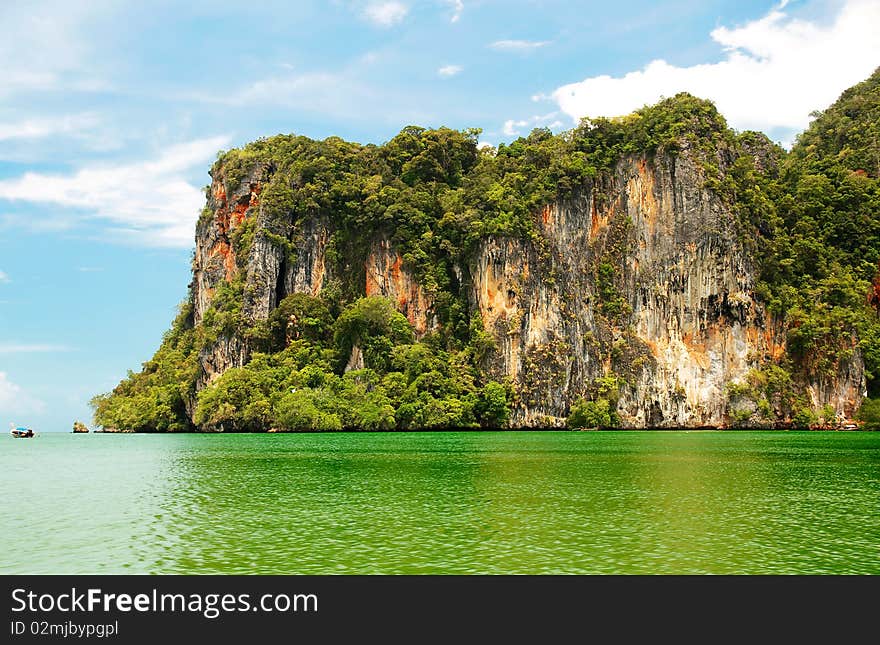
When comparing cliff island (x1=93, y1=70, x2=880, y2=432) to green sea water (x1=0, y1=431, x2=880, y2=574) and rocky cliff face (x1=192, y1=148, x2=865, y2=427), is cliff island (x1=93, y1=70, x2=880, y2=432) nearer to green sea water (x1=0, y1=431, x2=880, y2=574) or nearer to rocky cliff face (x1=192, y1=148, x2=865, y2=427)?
→ rocky cliff face (x1=192, y1=148, x2=865, y2=427)

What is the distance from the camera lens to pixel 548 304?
2598 inches

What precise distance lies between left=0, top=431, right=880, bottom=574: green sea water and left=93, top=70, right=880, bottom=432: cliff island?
113 feet

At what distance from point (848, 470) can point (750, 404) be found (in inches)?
1514

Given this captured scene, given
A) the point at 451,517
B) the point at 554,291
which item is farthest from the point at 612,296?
the point at 451,517

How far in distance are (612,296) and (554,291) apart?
17.4 ft

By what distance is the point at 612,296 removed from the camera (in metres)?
67.5

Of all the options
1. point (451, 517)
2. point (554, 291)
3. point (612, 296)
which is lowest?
point (451, 517)

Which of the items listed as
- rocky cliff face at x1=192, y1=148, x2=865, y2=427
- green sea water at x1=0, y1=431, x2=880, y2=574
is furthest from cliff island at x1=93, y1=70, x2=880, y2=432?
green sea water at x1=0, y1=431, x2=880, y2=574

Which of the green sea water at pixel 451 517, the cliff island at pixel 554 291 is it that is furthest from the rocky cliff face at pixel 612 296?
the green sea water at pixel 451 517

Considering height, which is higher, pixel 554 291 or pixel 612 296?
pixel 554 291

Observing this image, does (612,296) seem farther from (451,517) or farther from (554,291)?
(451,517)

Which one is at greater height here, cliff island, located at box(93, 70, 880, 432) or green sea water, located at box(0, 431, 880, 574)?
cliff island, located at box(93, 70, 880, 432)

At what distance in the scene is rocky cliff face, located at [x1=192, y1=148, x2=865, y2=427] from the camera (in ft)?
207
